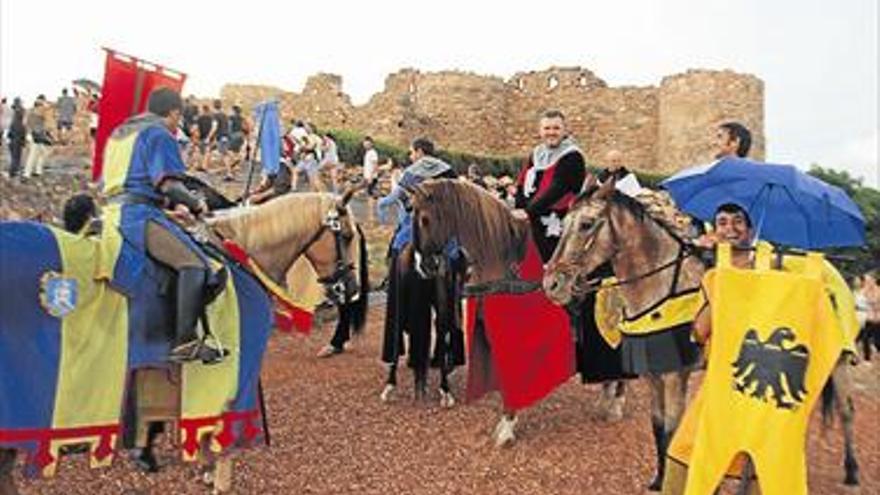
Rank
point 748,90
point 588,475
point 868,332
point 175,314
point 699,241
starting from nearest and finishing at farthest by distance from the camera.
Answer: point 175,314 → point 699,241 → point 588,475 → point 868,332 → point 748,90

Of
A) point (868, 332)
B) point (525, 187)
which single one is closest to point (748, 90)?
point (868, 332)

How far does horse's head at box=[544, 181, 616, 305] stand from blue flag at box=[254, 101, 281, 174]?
6.25m

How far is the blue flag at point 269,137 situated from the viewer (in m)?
11.6

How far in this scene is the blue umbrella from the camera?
562 centimetres

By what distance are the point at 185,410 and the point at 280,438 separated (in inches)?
84.7

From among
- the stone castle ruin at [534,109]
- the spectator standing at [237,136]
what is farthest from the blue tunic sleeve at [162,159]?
the stone castle ruin at [534,109]

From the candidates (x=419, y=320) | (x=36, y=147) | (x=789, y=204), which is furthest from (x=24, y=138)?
(x=789, y=204)

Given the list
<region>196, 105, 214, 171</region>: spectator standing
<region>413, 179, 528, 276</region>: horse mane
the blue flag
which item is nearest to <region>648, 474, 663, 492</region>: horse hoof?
<region>413, 179, 528, 276</region>: horse mane

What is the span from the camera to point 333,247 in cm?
733

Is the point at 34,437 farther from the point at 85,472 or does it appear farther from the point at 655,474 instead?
the point at 655,474

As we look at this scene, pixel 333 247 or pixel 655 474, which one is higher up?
pixel 333 247

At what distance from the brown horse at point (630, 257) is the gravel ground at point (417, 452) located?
1.28 metres

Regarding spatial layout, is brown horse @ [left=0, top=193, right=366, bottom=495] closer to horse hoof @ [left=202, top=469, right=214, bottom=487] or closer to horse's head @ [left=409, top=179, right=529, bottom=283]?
horse hoof @ [left=202, top=469, right=214, bottom=487]

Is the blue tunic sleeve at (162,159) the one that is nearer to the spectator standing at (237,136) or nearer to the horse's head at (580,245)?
the horse's head at (580,245)
